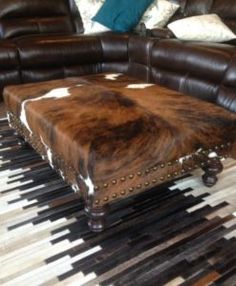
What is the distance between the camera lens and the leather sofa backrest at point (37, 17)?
3070mm

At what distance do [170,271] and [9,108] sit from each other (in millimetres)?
1246

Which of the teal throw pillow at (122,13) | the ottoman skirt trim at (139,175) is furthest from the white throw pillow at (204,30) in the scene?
the ottoman skirt trim at (139,175)

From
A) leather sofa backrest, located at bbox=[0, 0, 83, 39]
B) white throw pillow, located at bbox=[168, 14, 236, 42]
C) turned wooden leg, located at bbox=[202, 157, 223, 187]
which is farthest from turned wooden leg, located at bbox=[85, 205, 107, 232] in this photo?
leather sofa backrest, located at bbox=[0, 0, 83, 39]

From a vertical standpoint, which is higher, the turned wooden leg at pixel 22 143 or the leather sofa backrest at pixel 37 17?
the leather sofa backrest at pixel 37 17

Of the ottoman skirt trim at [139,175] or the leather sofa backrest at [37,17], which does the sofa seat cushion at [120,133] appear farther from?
the leather sofa backrest at [37,17]

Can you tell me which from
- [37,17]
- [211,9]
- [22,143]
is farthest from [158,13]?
[22,143]

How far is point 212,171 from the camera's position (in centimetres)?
155

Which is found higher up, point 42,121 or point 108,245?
point 42,121

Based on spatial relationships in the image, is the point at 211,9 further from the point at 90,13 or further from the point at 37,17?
the point at 37,17

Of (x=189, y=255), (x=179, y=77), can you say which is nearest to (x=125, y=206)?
(x=189, y=255)

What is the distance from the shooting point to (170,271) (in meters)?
1.13

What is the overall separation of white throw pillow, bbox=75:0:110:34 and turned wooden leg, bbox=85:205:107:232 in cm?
233

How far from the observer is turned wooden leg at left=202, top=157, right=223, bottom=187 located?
1.49 m

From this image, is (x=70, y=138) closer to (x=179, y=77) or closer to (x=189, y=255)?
(x=189, y=255)
